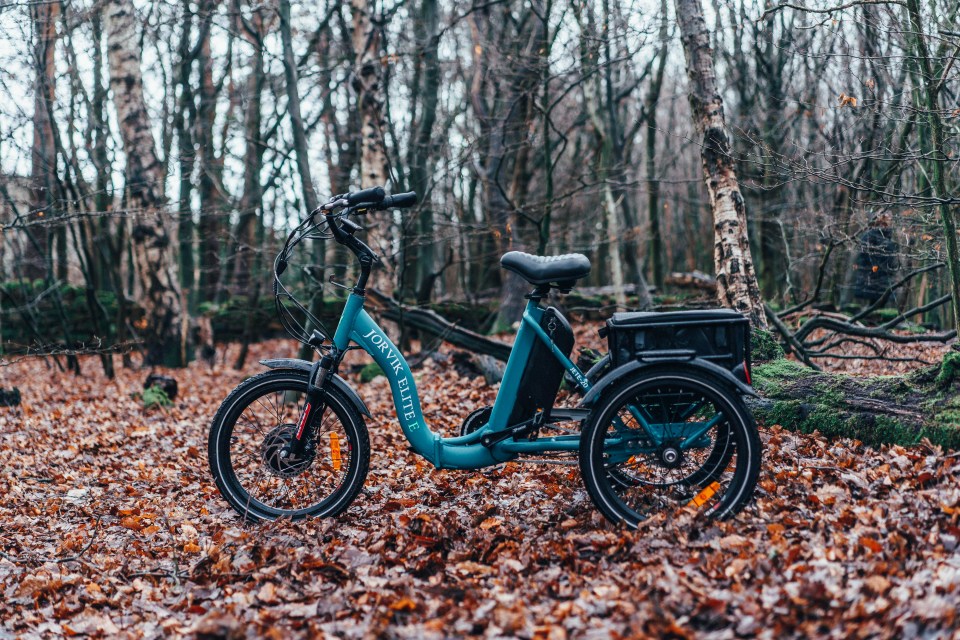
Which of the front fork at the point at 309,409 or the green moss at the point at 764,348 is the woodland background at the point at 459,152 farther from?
the front fork at the point at 309,409

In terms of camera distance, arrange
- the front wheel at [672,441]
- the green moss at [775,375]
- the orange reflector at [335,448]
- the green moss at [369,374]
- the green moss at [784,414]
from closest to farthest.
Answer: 1. the front wheel at [672,441]
2. the orange reflector at [335,448]
3. the green moss at [784,414]
4. the green moss at [775,375]
5. the green moss at [369,374]

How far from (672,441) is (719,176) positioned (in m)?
3.79

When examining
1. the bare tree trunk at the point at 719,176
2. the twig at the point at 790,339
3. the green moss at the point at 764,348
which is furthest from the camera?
the twig at the point at 790,339

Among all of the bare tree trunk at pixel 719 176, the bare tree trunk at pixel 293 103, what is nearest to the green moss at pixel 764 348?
the bare tree trunk at pixel 719 176

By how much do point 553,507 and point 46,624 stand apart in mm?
2560

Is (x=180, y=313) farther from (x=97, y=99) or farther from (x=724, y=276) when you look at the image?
(x=724, y=276)

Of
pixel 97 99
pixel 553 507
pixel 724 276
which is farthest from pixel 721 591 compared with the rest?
pixel 97 99

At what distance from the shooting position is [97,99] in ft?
55.4

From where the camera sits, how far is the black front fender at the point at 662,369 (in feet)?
12.3

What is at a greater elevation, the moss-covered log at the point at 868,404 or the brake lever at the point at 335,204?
the brake lever at the point at 335,204

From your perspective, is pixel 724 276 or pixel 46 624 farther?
pixel 724 276

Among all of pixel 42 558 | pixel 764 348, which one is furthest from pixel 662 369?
pixel 42 558

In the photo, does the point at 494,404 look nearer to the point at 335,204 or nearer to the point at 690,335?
the point at 690,335

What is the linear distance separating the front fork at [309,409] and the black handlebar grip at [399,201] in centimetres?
89
